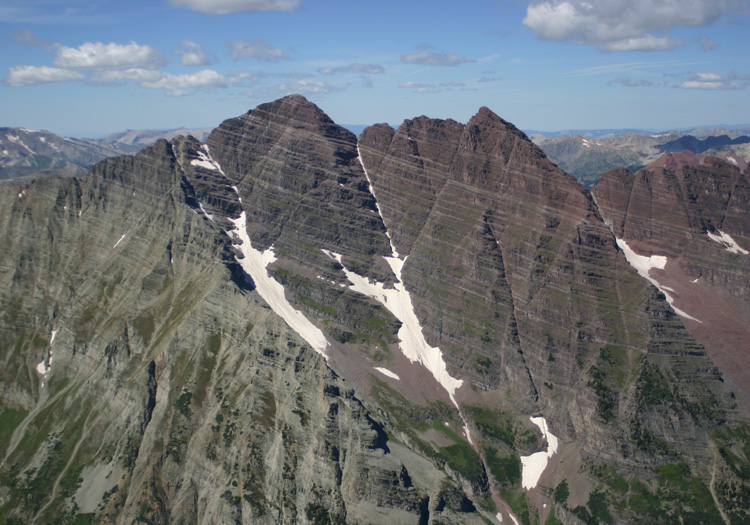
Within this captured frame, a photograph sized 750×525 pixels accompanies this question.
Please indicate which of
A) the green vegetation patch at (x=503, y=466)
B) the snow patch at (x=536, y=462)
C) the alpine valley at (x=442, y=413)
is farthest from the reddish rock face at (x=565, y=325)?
the green vegetation patch at (x=503, y=466)

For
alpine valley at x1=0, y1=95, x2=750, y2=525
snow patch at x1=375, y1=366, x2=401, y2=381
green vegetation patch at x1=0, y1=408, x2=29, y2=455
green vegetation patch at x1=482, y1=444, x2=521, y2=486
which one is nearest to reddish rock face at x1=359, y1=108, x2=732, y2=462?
alpine valley at x1=0, y1=95, x2=750, y2=525

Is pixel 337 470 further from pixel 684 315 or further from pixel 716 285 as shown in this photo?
pixel 716 285

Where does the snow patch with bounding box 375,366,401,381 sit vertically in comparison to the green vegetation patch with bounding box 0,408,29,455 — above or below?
above

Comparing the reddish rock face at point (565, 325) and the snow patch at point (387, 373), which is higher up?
the reddish rock face at point (565, 325)

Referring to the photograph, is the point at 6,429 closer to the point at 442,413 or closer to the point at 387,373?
the point at 387,373

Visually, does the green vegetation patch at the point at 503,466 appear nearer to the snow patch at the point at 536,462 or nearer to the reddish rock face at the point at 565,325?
the snow patch at the point at 536,462

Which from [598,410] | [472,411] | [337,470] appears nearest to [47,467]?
[337,470]

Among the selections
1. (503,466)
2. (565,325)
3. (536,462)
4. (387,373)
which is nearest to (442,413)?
(387,373)

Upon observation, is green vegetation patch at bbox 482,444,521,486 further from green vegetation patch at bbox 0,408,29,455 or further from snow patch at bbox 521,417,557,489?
green vegetation patch at bbox 0,408,29,455
